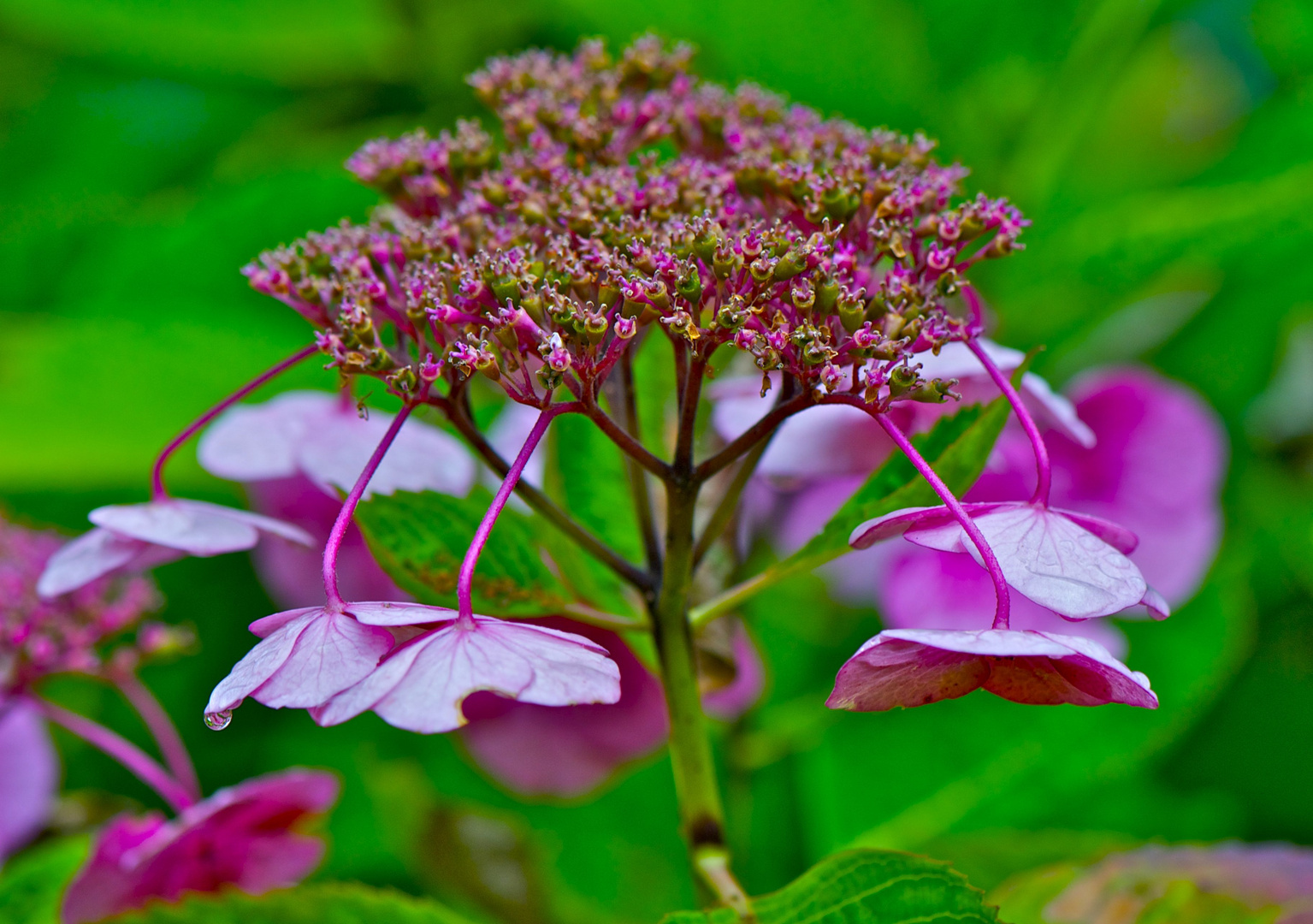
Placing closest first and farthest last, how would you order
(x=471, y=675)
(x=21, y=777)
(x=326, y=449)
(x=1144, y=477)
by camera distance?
(x=471, y=675) < (x=326, y=449) < (x=21, y=777) < (x=1144, y=477)

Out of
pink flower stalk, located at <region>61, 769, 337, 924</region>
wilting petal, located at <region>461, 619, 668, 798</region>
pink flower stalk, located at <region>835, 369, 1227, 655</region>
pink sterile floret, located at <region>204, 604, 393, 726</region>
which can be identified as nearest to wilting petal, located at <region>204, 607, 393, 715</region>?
pink sterile floret, located at <region>204, 604, 393, 726</region>

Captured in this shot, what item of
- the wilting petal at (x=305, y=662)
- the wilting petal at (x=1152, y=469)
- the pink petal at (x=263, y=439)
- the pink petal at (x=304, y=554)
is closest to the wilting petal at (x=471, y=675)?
the wilting petal at (x=305, y=662)

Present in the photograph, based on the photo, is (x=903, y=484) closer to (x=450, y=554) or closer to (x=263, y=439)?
(x=450, y=554)

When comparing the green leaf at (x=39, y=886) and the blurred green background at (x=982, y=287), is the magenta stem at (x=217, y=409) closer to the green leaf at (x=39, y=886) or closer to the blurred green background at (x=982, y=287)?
the green leaf at (x=39, y=886)

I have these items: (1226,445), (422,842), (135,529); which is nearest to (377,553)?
(135,529)

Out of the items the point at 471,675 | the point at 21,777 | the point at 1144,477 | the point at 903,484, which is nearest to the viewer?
the point at 471,675

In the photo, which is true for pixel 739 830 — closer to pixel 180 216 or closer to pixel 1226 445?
pixel 1226 445

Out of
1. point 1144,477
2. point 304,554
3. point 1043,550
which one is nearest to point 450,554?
point 1043,550

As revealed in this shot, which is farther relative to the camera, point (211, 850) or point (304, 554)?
point (304, 554)
